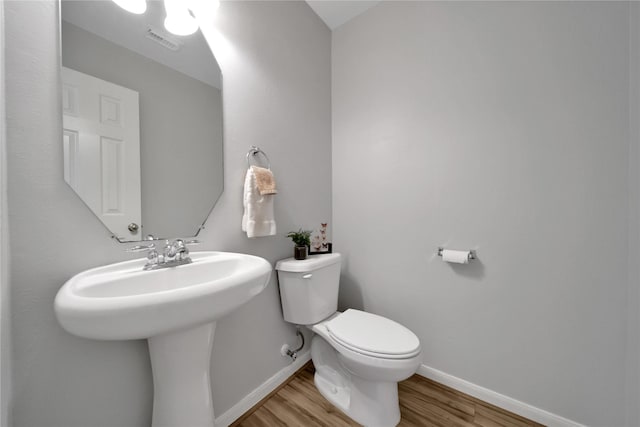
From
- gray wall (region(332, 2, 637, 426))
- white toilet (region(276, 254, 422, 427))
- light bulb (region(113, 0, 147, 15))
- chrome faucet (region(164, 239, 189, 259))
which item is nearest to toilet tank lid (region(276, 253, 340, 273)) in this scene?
white toilet (region(276, 254, 422, 427))

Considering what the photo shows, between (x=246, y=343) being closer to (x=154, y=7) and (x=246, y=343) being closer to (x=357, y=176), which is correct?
(x=357, y=176)

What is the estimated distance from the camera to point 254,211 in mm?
1148

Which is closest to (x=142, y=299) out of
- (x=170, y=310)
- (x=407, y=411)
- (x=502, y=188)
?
(x=170, y=310)

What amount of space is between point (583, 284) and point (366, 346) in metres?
0.99

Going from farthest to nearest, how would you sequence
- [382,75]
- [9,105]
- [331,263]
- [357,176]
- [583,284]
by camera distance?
1. [357,176]
2. [382,75]
3. [331,263]
4. [583,284]
5. [9,105]

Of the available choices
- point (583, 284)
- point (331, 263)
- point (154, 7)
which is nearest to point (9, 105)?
point (154, 7)

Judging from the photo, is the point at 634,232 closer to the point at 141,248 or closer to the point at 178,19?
the point at 141,248

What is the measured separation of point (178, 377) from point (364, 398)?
835mm

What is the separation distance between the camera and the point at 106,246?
781 mm

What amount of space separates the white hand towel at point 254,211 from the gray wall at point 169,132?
0.13 metres

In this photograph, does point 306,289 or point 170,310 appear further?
point 306,289

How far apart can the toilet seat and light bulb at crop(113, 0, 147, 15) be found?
61.7 inches

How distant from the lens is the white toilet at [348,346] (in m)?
1.01

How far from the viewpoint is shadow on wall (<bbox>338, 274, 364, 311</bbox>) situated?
5.56 feet
